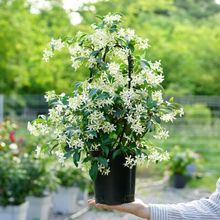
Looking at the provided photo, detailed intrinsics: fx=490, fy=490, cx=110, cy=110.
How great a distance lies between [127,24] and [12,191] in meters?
4.50

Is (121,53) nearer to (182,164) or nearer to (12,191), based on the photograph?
(12,191)

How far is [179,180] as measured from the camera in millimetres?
5871

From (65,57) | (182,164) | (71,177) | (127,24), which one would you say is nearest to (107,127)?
(71,177)

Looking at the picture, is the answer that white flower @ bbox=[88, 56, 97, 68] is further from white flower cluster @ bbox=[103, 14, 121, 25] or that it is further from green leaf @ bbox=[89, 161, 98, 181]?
green leaf @ bbox=[89, 161, 98, 181]

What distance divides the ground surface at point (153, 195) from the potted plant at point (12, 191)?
0.98 metres

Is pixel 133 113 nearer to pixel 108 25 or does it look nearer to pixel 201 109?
pixel 108 25

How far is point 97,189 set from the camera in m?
1.45

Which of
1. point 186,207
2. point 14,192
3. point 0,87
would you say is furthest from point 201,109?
point 186,207

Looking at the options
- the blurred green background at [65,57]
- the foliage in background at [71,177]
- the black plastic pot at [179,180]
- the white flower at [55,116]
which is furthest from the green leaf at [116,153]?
the black plastic pot at [179,180]

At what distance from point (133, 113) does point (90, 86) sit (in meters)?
0.15

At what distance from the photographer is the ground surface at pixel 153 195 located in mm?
4512

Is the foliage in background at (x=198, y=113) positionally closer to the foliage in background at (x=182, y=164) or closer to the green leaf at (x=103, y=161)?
the foliage in background at (x=182, y=164)

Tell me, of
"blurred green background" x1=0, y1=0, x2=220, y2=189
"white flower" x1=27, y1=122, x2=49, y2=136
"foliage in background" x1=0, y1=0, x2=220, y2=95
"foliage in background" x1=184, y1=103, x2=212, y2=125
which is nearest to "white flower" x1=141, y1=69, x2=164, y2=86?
"white flower" x1=27, y1=122, x2=49, y2=136

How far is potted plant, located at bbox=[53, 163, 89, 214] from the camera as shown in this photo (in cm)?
448
